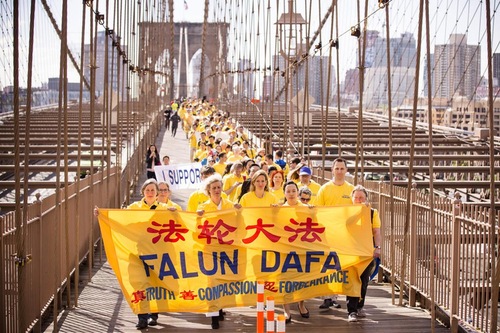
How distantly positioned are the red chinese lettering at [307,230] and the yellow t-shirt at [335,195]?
97cm

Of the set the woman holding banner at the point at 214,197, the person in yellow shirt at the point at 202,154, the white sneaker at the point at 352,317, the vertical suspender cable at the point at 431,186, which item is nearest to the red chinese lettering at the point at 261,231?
the woman holding banner at the point at 214,197

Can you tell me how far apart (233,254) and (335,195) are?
172 centimetres

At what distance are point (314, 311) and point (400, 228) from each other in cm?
214

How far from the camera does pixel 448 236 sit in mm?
9008

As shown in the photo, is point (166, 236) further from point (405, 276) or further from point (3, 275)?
point (405, 276)

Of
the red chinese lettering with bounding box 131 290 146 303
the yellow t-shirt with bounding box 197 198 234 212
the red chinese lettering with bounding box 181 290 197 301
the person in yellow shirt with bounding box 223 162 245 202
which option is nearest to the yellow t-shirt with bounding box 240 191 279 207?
the yellow t-shirt with bounding box 197 198 234 212

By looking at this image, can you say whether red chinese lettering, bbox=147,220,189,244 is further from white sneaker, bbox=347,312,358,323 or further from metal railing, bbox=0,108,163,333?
white sneaker, bbox=347,312,358,323

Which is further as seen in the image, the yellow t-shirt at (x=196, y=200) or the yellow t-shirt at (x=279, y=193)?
the yellow t-shirt at (x=279, y=193)

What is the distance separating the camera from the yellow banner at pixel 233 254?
862 centimetres

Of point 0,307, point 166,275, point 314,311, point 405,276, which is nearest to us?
point 0,307

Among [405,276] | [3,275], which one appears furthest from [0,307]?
[405,276]

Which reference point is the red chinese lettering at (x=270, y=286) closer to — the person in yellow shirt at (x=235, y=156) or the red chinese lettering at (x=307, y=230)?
the red chinese lettering at (x=307, y=230)

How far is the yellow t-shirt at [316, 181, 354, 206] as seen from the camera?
1005 centimetres

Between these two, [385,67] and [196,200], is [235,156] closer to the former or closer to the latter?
[196,200]
